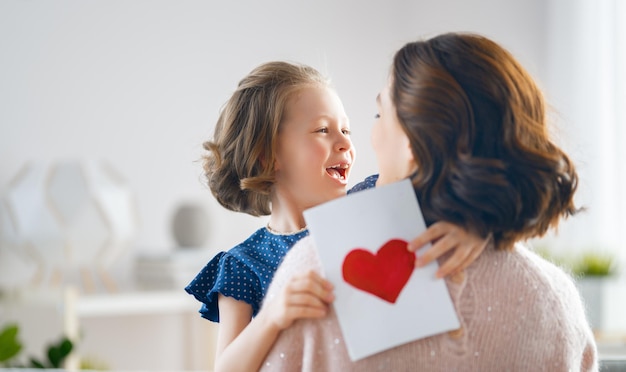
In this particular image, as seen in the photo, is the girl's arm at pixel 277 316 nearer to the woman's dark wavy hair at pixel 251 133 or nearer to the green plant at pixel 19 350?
the woman's dark wavy hair at pixel 251 133

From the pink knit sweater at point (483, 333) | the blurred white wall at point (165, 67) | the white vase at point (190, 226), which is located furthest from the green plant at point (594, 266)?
the pink knit sweater at point (483, 333)

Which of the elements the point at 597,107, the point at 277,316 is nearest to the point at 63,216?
the point at 597,107

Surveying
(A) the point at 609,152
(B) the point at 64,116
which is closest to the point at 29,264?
(B) the point at 64,116

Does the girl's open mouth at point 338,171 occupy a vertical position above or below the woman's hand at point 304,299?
above

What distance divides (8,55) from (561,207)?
332 cm

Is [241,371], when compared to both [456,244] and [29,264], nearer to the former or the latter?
[456,244]

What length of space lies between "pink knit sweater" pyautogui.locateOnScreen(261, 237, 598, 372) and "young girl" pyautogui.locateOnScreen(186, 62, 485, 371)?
10.5 inches

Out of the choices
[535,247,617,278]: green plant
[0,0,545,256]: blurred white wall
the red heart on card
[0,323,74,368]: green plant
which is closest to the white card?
the red heart on card

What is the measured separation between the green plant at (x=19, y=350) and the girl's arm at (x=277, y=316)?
219 cm

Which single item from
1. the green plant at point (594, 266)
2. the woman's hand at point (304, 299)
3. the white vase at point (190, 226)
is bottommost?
the green plant at point (594, 266)

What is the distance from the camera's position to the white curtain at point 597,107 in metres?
3.99

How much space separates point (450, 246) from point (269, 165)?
1.38ft

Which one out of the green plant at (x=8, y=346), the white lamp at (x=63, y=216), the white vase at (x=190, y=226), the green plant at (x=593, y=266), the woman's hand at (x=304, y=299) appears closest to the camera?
the woman's hand at (x=304, y=299)

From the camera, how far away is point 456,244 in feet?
3.20
